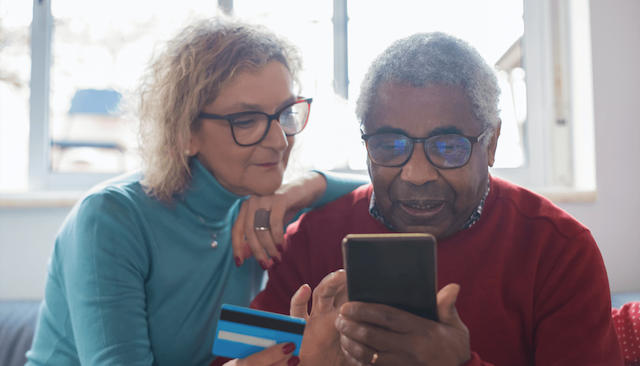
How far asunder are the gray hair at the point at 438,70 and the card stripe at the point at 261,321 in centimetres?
49

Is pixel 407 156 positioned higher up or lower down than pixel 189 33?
lower down

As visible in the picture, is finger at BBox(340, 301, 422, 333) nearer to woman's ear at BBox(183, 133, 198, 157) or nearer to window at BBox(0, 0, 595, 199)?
woman's ear at BBox(183, 133, 198, 157)

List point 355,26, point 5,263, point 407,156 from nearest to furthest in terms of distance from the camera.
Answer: point 407,156
point 5,263
point 355,26

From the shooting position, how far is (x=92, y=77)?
223 centimetres

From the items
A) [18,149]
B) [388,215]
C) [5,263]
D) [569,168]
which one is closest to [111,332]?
[388,215]

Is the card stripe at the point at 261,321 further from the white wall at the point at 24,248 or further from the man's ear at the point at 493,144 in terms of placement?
the white wall at the point at 24,248

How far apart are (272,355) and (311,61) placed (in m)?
1.73

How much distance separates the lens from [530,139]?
236 centimetres

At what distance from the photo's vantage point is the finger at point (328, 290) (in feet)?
2.25

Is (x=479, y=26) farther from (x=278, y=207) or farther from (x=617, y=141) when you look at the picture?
(x=278, y=207)

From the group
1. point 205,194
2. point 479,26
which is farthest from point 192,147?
point 479,26

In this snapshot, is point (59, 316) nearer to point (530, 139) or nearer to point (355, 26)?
point (355, 26)

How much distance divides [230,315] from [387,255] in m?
0.26

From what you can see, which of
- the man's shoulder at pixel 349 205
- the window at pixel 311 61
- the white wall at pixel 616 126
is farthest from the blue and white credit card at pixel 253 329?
the white wall at pixel 616 126
